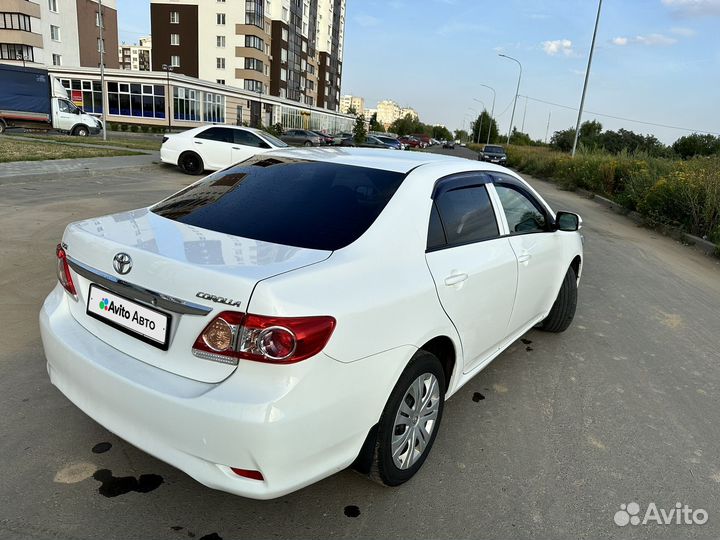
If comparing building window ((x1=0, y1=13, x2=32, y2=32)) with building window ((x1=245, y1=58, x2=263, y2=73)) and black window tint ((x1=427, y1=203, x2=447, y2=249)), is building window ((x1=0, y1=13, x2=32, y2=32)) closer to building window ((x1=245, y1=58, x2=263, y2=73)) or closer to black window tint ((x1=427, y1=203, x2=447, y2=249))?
building window ((x1=245, y1=58, x2=263, y2=73))

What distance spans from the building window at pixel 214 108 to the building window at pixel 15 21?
18969mm

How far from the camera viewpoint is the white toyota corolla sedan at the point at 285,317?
76.7 inches

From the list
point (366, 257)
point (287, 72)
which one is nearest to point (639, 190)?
point (366, 257)

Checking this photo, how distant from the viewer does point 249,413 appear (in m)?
1.90

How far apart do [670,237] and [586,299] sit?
271 inches

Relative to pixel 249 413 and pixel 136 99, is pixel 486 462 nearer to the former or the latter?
pixel 249 413

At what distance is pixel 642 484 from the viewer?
282cm

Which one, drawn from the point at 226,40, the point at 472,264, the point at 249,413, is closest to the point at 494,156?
the point at 472,264

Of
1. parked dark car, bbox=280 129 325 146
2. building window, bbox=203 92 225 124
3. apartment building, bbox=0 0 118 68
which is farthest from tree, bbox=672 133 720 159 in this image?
apartment building, bbox=0 0 118 68

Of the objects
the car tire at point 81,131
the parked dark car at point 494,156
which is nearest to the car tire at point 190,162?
the car tire at point 81,131

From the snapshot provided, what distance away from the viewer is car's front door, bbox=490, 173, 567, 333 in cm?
362

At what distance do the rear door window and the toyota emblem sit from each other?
Result: 1581mm

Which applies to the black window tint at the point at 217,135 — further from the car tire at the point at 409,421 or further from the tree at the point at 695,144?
the tree at the point at 695,144

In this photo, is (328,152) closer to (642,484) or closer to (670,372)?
(642,484)
